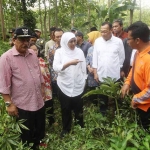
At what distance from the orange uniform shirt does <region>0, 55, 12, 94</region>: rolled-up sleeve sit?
4.66 feet

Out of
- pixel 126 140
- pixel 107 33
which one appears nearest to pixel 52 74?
pixel 107 33

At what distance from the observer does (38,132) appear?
3.11 m

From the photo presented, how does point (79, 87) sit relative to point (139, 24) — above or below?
below

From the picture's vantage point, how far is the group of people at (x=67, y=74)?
7.84 ft

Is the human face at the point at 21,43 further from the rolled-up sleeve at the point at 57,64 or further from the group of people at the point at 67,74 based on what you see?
the rolled-up sleeve at the point at 57,64

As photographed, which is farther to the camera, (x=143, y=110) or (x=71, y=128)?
(x=71, y=128)

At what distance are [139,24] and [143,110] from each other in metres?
0.93

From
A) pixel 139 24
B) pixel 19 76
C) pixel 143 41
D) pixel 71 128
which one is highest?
pixel 139 24

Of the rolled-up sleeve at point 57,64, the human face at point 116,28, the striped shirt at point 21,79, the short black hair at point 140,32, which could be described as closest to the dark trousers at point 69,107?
the rolled-up sleeve at point 57,64

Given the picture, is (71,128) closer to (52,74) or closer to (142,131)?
(52,74)

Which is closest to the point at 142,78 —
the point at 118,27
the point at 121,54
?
the point at 121,54

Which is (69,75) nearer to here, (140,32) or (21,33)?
(21,33)

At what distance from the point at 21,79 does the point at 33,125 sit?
27.2 inches

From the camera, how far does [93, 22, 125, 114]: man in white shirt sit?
3.78 metres
